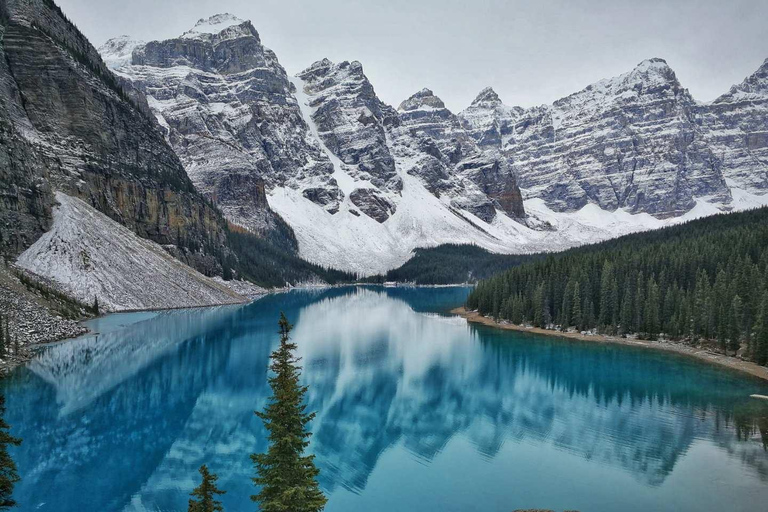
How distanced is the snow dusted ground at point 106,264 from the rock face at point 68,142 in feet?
10.0

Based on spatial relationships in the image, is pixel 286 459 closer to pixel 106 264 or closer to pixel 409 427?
pixel 409 427

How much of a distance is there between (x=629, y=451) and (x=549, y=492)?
8303mm


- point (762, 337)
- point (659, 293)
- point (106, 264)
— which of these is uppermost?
point (659, 293)

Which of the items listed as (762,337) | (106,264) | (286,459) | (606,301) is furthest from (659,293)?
(106,264)

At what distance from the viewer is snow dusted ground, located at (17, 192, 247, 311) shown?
7650cm

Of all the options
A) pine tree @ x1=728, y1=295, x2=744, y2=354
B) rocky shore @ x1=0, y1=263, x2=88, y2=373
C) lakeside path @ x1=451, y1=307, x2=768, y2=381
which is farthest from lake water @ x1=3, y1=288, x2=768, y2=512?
pine tree @ x1=728, y1=295, x2=744, y2=354

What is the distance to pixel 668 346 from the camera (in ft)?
209

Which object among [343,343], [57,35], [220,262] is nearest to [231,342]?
[343,343]

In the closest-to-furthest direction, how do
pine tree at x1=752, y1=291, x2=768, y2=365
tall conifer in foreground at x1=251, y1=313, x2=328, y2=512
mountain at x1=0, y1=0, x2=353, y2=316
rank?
tall conifer in foreground at x1=251, y1=313, x2=328, y2=512, pine tree at x1=752, y1=291, x2=768, y2=365, mountain at x1=0, y1=0, x2=353, y2=316

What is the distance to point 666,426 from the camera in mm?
34906

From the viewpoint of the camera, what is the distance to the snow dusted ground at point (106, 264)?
251 feet

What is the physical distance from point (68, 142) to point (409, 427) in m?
95.9

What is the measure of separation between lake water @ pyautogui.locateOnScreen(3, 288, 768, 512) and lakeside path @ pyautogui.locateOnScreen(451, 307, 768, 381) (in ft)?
8.47

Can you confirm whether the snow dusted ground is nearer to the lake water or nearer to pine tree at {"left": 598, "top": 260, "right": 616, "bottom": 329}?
the lake water
